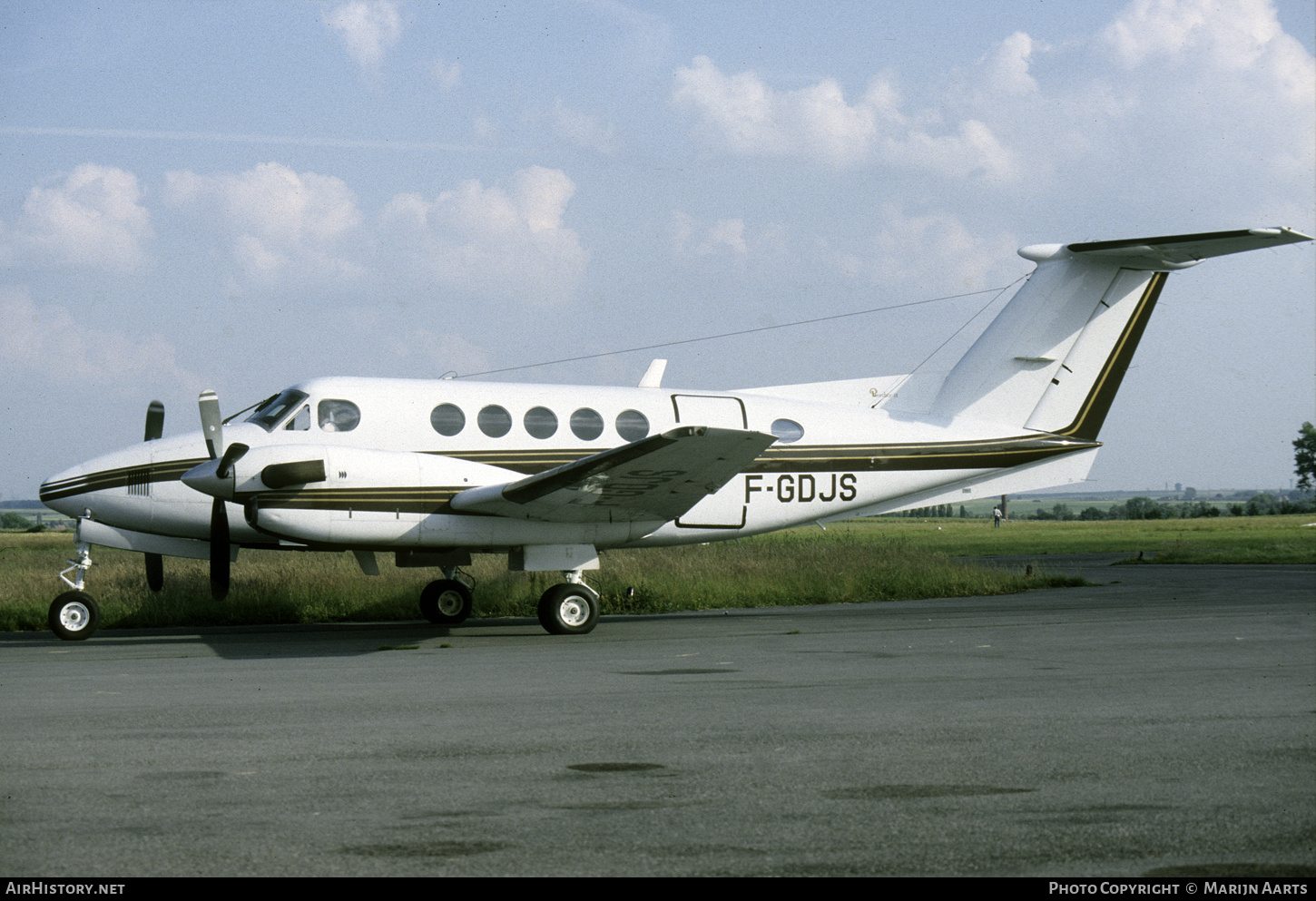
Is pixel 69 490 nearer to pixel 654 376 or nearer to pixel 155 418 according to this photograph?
pixel 155 418

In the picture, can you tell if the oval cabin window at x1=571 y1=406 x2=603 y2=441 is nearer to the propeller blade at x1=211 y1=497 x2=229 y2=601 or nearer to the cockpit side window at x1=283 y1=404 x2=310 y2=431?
the cockpit side window at x1=283 y1=404 x2=310 y2=431

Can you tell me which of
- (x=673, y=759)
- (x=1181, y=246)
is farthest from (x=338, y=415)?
(x=1181, y=246)

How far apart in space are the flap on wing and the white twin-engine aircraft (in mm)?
35

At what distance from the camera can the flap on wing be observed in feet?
49.5

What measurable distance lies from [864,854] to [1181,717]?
150 inches

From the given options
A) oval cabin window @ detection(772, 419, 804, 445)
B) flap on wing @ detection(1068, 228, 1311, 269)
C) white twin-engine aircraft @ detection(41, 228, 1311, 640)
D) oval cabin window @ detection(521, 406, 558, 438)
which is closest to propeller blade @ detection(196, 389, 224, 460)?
white twin-engine aircraft @ detection(41, 228, 1311, 640)

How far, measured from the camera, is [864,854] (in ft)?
14.0

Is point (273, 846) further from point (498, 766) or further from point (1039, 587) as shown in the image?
point (1039, 587)

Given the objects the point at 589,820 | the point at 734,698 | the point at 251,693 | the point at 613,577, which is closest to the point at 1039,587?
the point at 613,577

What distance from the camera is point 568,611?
1411 centimetres

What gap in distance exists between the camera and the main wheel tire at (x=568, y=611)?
1403 centimetres

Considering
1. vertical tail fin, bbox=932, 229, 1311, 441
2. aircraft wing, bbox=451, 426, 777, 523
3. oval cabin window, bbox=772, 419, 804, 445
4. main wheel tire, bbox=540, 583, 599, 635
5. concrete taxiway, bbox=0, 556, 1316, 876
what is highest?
vertical tail fin, bbox=932, 229, 1311, 441

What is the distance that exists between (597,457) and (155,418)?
6.59 meters

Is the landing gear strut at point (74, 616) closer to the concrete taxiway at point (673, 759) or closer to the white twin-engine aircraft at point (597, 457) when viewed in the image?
the white twin-engine aircraft at point (597, 457)
